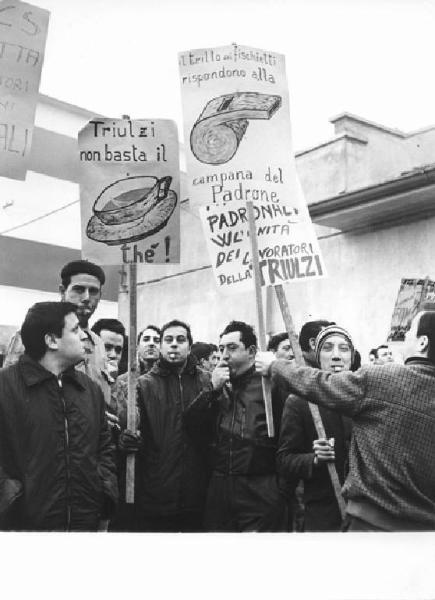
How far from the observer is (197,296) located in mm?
13516

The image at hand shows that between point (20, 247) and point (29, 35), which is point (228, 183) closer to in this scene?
point (29, 35)

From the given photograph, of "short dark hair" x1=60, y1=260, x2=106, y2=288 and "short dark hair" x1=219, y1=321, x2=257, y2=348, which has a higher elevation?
"short dark hair" x1=60, y1=260, x2=106, y2=288

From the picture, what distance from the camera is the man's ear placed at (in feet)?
11.3

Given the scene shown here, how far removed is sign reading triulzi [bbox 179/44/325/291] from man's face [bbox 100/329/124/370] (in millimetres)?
1390

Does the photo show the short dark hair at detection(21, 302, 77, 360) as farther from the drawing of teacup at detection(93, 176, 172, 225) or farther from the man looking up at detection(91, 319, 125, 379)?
the man looking up at detection(91, 319, 125, 379)

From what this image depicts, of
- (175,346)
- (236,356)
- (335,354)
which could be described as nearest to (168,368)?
(175,346)

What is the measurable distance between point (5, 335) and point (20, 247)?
10.5ft

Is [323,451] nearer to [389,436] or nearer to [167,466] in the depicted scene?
[389,436]

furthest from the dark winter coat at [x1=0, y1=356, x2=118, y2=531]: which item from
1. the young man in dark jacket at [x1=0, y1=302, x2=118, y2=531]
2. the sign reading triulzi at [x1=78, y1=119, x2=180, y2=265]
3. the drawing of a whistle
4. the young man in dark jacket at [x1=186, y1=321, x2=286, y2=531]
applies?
the drawing of a whistle

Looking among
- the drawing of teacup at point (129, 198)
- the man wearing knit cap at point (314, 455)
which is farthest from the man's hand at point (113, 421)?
the drawing of teacup at point (129, 198)

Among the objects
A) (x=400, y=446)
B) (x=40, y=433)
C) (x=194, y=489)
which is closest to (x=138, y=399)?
(x=194, y=489)

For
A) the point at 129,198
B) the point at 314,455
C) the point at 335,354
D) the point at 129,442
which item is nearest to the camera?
the point at 314,455

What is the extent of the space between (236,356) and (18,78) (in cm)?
202

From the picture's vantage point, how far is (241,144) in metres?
4.32
